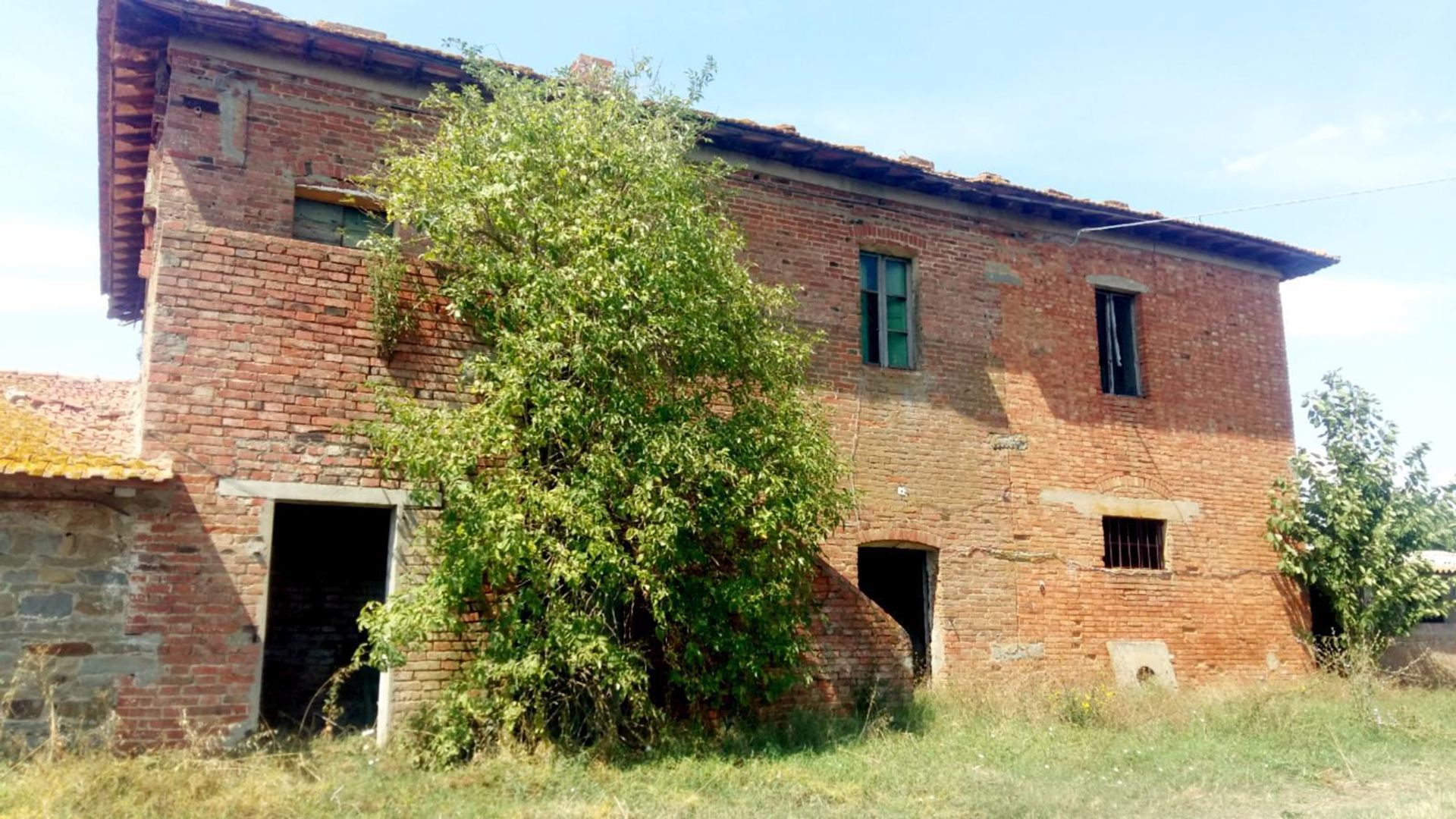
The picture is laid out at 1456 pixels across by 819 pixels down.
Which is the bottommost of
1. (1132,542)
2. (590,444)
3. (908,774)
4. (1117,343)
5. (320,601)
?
(908,774)

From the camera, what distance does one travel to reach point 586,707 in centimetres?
864

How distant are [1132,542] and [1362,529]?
10.4 ft

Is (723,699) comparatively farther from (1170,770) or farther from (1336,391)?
(1336,391)

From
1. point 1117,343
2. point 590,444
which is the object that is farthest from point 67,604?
point 1117,343

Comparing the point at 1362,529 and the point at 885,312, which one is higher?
the point at 885,312

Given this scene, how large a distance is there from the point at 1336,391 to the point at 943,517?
6632 mm

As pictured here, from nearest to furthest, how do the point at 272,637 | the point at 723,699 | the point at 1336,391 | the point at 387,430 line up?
the point at 387,430 → the point at 723,699 → the point at 272,637 → the point at 1336,391

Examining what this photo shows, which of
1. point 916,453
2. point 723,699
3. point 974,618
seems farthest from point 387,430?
point 974,618

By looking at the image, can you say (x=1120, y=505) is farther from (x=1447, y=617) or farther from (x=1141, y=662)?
(x=1447, y=617)

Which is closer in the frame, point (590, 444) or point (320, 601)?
point (590, 444)

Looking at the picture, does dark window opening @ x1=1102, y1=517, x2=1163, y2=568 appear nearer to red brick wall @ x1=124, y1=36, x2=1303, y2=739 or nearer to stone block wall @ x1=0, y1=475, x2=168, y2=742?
red brick wall @ x1=124, y1=36, x2=1303, y2=739

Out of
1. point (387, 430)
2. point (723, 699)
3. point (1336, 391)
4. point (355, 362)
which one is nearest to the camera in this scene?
point (387, 430)

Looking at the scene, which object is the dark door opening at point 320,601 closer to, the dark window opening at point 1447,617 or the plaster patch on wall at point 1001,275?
the plaster patch on wall at point 1001,275

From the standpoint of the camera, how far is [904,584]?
12.6m
